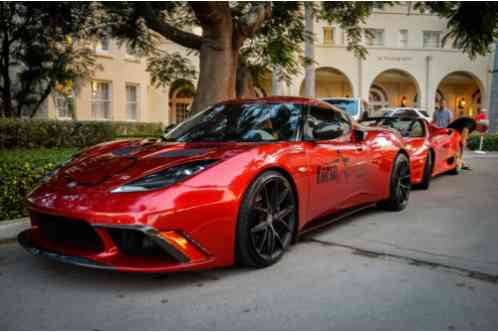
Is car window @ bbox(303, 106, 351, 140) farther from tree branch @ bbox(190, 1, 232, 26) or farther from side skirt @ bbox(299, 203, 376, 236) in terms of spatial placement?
tree branch @ bbox(190, 1, 232, 26)

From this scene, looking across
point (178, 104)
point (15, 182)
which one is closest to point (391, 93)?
point (178, 104)

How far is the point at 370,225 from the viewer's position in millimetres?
4820

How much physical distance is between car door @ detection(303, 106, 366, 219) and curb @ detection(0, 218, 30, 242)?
2.72m

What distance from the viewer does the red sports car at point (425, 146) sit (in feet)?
23.0

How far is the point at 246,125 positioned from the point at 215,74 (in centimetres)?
423

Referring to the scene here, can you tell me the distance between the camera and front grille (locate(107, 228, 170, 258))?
285 centimetres

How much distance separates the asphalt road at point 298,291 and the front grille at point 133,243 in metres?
0.26

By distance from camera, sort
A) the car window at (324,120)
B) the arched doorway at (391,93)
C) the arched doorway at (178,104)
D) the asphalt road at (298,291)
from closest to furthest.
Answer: the asphalt road at (298,291), the car window at (324,120), the arched doorway at (178,104), the arched doorway at (391,93)

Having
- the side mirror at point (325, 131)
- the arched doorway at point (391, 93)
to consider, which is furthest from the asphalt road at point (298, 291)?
the arched doorway at point (391, 93)

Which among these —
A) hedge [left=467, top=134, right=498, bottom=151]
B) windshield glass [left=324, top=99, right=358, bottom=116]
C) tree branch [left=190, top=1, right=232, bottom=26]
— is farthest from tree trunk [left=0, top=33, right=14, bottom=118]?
hedge [left=467, top=134, right=498, bottom=151]

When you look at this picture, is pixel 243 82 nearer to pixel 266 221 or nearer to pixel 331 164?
pixel 331 164

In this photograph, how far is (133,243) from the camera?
2.88 metres

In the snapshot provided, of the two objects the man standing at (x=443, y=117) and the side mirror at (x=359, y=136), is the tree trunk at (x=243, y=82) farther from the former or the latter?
the man standing at (x=443, y=117)

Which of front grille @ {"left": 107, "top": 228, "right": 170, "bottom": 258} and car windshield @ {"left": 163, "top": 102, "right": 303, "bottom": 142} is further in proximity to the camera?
car windshield @ {"left": 163, "top": 102, "right": 303, "bottom": 142}
